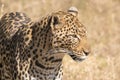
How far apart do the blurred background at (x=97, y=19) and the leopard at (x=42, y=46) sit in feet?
9.33

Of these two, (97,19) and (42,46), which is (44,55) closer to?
(42,46)

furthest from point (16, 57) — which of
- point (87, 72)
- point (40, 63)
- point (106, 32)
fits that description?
point (106, 32)

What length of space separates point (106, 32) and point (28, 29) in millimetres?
7715

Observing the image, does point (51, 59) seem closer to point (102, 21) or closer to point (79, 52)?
point (79, 52)

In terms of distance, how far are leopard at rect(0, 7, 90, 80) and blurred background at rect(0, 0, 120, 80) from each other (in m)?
2.84

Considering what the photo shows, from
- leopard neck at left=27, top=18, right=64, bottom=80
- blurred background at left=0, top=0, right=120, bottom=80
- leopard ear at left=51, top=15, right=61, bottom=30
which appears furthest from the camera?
blurred background at left=0, top=0, right=120, bottom=80

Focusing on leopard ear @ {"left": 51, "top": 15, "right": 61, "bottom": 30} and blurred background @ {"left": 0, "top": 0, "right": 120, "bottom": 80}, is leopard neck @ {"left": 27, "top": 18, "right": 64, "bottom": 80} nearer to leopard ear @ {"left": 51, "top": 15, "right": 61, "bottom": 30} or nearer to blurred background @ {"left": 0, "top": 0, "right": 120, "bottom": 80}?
leopard ear @ {"left": 51, "top": 15, "right": 61, "bottom": 30}

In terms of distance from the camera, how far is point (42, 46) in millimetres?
8508

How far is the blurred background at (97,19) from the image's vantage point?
12.4 metres

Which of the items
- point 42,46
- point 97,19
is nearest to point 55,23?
point 42,46

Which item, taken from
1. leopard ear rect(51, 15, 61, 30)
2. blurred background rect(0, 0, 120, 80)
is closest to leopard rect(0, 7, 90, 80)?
leopard ear rect(51, 15, 61, 30)

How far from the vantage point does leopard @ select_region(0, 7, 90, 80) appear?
8.36m

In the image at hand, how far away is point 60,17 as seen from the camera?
837cm

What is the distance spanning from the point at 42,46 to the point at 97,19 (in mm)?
8395
